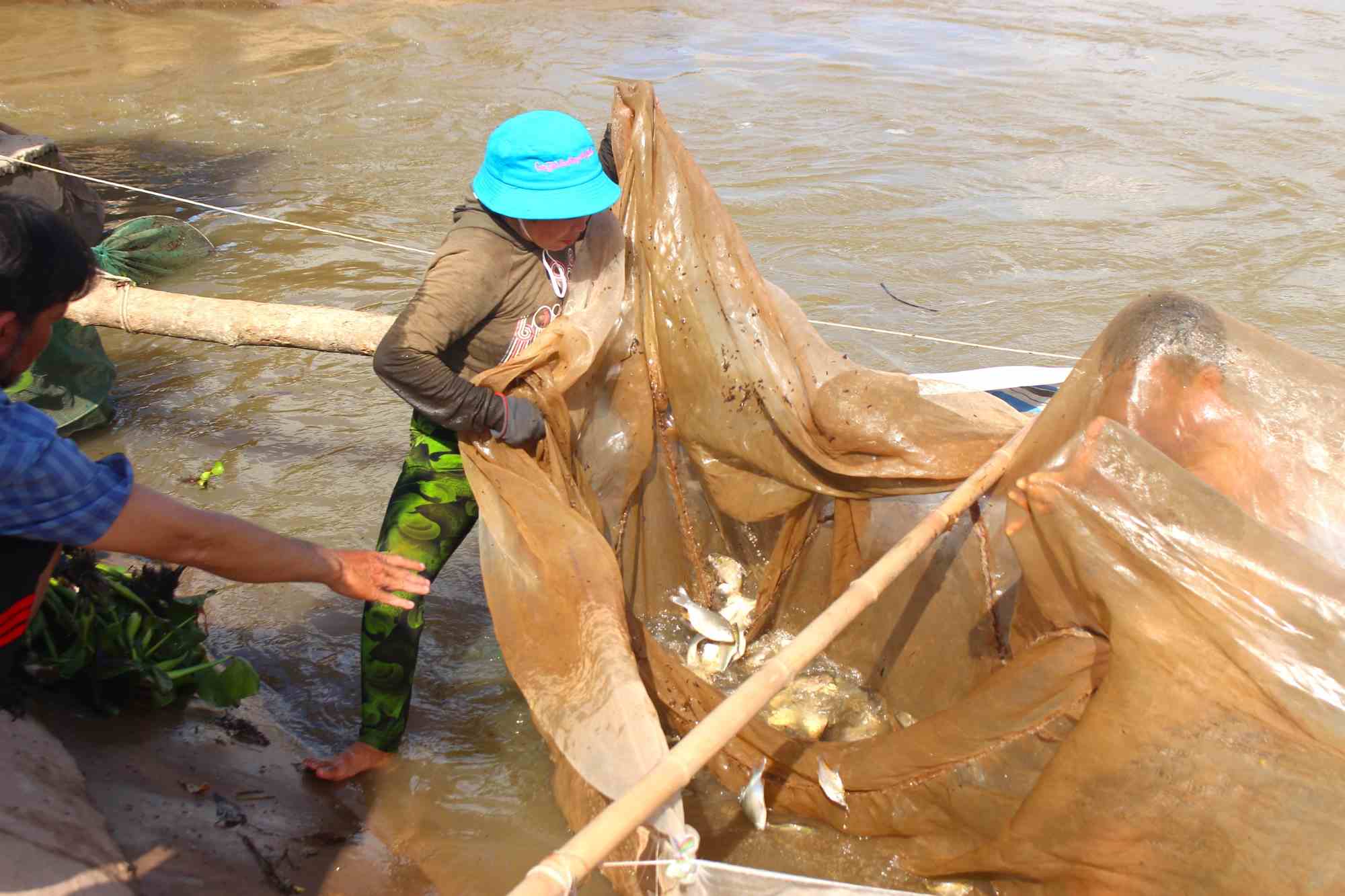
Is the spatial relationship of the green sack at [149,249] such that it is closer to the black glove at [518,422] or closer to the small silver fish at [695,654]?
the black glove at [518,422]

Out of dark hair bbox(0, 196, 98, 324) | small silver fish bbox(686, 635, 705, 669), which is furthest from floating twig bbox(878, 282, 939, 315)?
dark hair bbox(0, 196, 98, 324)

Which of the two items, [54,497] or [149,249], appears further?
[149,249]

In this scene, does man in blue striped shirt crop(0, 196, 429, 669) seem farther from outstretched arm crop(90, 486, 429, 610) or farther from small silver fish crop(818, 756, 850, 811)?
small silver fish crop(818, 756, 850, 811)

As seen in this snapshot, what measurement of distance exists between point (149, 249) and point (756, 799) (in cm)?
556

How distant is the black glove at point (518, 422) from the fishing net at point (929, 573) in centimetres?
5

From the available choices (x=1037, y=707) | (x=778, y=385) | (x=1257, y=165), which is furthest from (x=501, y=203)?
(x=1257, y=165)

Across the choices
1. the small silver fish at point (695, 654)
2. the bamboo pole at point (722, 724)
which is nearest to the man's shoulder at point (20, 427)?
the bamboo pole at point (722, 724)

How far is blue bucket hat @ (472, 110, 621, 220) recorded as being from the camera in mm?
2660

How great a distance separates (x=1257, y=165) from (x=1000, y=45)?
554 cm

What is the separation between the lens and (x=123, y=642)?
279cm

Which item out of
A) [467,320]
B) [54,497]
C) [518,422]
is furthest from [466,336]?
[54,497]

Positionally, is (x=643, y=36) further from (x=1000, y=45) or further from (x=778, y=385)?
(x=778, y=385)

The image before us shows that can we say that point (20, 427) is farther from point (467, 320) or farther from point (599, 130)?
point (599, 130)

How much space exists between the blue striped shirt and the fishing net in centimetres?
92
